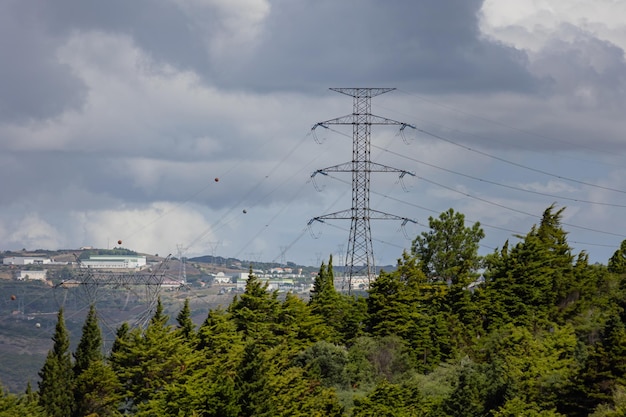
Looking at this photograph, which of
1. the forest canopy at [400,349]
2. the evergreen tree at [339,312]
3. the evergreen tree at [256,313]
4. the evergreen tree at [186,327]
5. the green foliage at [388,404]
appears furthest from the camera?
the evergreen tree at [339,312]

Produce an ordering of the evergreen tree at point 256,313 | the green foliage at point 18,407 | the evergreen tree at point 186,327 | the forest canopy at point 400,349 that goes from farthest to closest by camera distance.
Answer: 1. the evergreen tree at point 256,313
2. the evergreen tree at point 186,327
3. the green foliage at point 18,407
4. the forest canopy at point 400,349

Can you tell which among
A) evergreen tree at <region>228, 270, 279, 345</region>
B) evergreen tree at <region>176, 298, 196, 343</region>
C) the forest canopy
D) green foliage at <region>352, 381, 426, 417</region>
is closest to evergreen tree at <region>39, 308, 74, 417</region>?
the forest canopy

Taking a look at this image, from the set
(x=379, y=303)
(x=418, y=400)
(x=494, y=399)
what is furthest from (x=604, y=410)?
(x=379, y=303)

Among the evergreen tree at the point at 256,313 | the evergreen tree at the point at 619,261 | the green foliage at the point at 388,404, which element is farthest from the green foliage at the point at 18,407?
the evergreen tree at the point at 619,261

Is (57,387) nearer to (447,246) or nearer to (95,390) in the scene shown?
(95,390)

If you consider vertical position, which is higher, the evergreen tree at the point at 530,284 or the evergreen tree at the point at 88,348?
the evergreen tree at the point at 530,284

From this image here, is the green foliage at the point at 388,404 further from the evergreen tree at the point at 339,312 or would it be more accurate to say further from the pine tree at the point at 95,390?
the evergreen tree at the point at 339,312

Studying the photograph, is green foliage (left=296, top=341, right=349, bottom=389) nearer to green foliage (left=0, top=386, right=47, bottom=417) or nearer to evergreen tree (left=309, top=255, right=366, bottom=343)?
evergreen tree (left=309, top=255, right=366, bottom=343)

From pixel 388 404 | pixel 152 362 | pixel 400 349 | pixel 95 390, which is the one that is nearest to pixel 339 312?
pixel 400 349

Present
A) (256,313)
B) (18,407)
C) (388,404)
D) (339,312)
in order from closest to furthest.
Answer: (388,404) → (18,407) → (256,313) → (339,312)

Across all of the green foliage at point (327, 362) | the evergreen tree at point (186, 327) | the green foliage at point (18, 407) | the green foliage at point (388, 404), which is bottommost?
the green foliage at point (18, 407)

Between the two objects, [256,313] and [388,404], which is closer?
[388,404]
